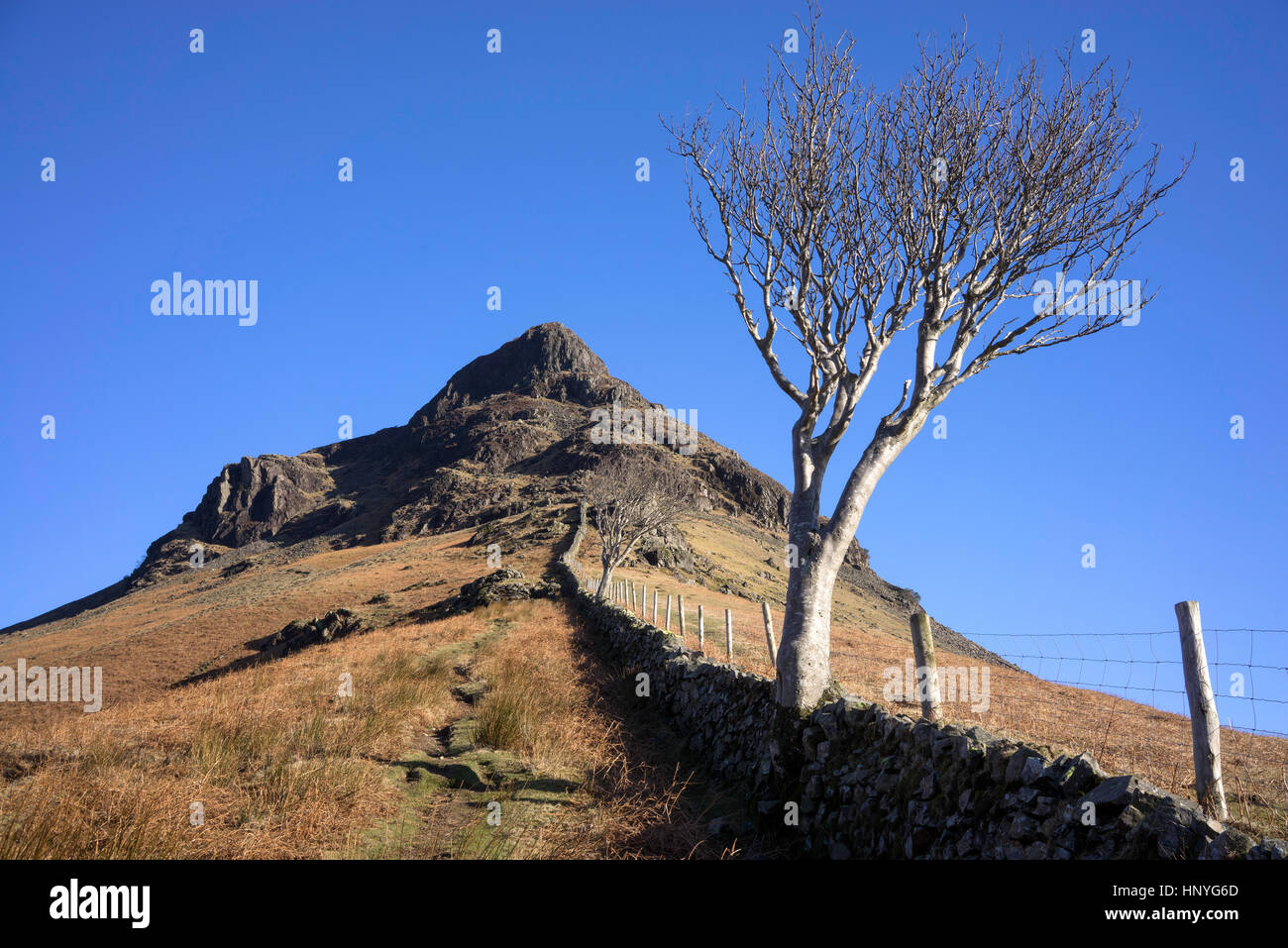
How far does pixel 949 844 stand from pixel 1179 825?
2.01 meters

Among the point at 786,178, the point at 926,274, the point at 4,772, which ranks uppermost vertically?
the point at 786,178

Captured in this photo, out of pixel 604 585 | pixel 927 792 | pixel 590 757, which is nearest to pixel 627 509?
pixel 604 585

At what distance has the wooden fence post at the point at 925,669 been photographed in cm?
748

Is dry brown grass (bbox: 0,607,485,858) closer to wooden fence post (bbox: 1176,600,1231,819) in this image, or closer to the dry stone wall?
the dry stone wall

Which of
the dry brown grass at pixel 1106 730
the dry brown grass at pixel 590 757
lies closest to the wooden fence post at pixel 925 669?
the dry brown grass at pixel 1106 730

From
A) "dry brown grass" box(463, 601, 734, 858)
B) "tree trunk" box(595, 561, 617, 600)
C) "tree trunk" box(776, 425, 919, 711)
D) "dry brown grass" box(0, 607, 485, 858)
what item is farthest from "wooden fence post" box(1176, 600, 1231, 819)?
"tree trunk" box(595, 561, 617, 600)

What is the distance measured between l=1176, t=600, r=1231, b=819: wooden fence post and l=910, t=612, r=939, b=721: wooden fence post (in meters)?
2.29

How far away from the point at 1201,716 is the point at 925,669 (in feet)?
9.01

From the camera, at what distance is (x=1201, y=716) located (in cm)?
550
